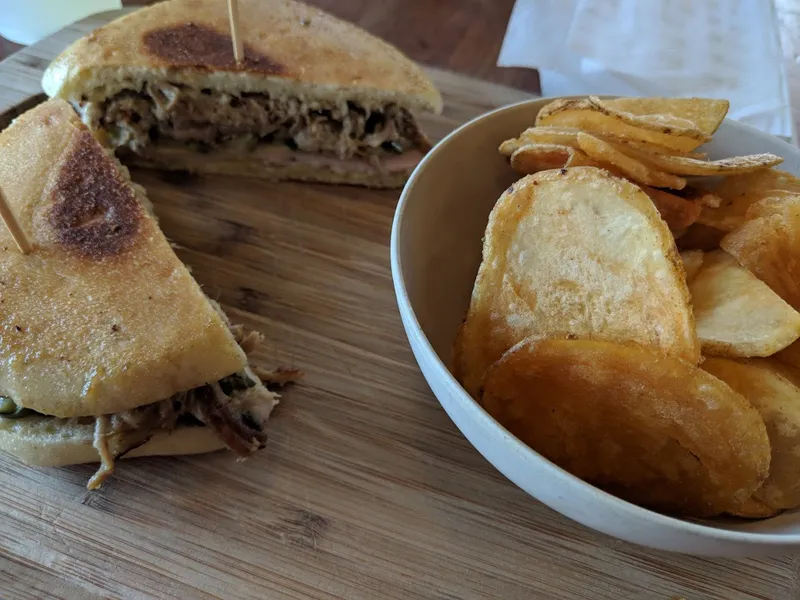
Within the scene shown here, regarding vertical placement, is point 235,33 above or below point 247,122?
above

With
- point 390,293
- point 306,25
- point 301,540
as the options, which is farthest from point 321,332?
point 306,25

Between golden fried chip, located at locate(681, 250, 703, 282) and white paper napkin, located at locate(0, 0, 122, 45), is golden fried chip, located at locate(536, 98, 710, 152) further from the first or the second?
white paper napkin, located at locate(0, 0, 122, 45)

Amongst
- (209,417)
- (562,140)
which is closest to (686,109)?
(562,140)

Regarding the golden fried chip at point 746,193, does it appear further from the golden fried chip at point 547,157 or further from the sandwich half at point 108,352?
the sandwich half at point 108,352

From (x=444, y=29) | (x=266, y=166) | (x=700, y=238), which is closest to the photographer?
(x=700, y=238)

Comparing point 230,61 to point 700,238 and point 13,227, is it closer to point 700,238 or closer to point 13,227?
point 13,227

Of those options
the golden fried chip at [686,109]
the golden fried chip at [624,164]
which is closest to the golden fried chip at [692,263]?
the golden fried chip at [624,164]

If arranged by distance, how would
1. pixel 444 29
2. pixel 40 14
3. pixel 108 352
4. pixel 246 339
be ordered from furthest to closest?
pixel 444 29 → pixel 40 14 → pixel 246 339 → pixel 108 352
